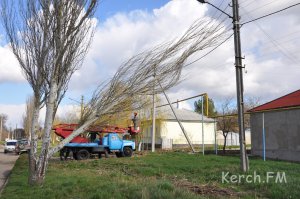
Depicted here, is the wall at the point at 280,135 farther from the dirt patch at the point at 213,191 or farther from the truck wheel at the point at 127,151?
the dirt patch at the point at 213,191

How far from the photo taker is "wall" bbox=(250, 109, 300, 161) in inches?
894

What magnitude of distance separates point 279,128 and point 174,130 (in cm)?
3111

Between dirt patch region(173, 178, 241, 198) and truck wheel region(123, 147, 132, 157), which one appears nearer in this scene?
dirt patch region(173, 178, 241, 198)

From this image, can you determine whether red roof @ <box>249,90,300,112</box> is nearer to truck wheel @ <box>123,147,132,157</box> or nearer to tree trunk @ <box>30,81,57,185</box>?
truck wheel @ <box>123,147,132,157</box>

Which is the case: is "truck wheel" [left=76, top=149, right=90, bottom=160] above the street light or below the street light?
Answer: below

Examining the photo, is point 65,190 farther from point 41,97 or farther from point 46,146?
point 41,97

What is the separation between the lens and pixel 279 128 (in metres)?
24.0

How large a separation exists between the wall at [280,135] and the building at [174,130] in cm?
2137

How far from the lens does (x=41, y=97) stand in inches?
Result: 516

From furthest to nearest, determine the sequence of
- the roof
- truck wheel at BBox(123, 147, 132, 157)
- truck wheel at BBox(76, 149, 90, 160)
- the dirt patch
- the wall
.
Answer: the roof, truck wheel at BBox(123, 147, 132, 157), truck wheel at BBox(76, 149, 90, 160), the wall, the dirt patch

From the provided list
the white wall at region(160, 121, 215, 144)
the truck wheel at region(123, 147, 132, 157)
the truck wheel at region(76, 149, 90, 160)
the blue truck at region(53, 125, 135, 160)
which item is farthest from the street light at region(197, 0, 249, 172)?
the white wall at region(160, 121, 215, 144)

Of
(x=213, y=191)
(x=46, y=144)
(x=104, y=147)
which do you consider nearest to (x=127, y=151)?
(x=104, y=147)

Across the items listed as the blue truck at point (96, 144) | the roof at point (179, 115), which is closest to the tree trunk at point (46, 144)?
the blue truck at point (96, 144)

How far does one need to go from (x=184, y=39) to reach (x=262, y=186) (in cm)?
533
